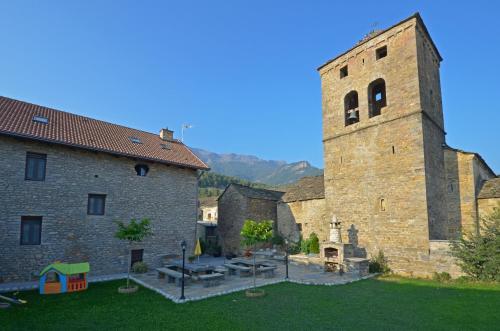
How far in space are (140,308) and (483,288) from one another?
41.7 feet

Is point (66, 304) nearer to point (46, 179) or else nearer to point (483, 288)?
point (46, 179)

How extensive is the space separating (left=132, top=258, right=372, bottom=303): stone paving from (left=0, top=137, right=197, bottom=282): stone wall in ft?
7.30

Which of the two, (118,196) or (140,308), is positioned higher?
(118,196)

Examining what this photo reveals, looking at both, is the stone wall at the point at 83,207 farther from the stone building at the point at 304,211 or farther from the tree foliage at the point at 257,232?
the stone building at the point at 304,211

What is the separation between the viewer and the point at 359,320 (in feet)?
25.8

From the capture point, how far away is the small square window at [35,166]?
13453mm

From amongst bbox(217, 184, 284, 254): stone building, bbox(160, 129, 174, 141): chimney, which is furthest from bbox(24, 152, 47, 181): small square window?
bbox(217, 184, 284, 254): stone building

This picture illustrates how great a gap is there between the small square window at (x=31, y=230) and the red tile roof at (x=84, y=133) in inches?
145

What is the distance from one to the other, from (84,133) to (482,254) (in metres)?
20.2

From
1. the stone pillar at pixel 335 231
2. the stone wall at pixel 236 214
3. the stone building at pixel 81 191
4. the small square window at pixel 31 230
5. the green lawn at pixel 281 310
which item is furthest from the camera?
the stone wall at pixel 236 214

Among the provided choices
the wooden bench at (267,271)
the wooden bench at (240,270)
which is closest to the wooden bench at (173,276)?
the wooden bench at (240,270)

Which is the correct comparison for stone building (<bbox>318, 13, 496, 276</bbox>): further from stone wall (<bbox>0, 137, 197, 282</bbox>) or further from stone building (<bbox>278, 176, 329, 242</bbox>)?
stone wall (<bbox>0, 137, 197, 282</bbox>)

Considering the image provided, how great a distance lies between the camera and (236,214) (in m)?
24.4

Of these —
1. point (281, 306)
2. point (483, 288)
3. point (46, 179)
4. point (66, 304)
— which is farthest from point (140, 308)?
point (483, 288)
